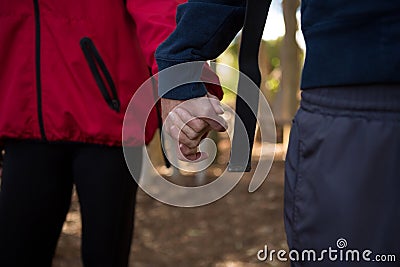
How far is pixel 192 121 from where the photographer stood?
1.46 m

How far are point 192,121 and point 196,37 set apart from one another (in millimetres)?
189

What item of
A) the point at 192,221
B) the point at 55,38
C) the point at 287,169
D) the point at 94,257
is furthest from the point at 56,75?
the point at 192,221

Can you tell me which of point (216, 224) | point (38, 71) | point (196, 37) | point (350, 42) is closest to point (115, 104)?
point (38, 71)

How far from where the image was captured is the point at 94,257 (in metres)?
2.17

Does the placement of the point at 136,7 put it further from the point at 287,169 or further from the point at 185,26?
the point at 287,169

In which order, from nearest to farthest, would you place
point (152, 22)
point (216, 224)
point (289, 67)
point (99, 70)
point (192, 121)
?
point (192, 121) < point (152, 22) < point (99, 70) < point (216, 224) < point (289, 67)

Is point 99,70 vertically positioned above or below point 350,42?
below

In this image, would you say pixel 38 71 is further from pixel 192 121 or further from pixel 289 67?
Result: pixel 289 67

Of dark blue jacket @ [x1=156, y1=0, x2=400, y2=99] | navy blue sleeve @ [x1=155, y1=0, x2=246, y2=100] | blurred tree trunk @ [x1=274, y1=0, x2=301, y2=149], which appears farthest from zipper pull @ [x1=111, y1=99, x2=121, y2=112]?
blurred tree trunk @ [x1=274, y1=0, x2=301, y2=149]

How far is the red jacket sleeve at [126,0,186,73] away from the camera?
1968 mm

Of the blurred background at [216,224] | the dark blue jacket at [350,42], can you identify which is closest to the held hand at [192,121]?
the dark blue jacket at [350,42]

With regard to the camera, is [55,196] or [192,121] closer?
[192,121]

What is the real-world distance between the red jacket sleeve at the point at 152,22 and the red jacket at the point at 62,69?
52 mm

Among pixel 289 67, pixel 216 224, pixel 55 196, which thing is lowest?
pixel 216 224
